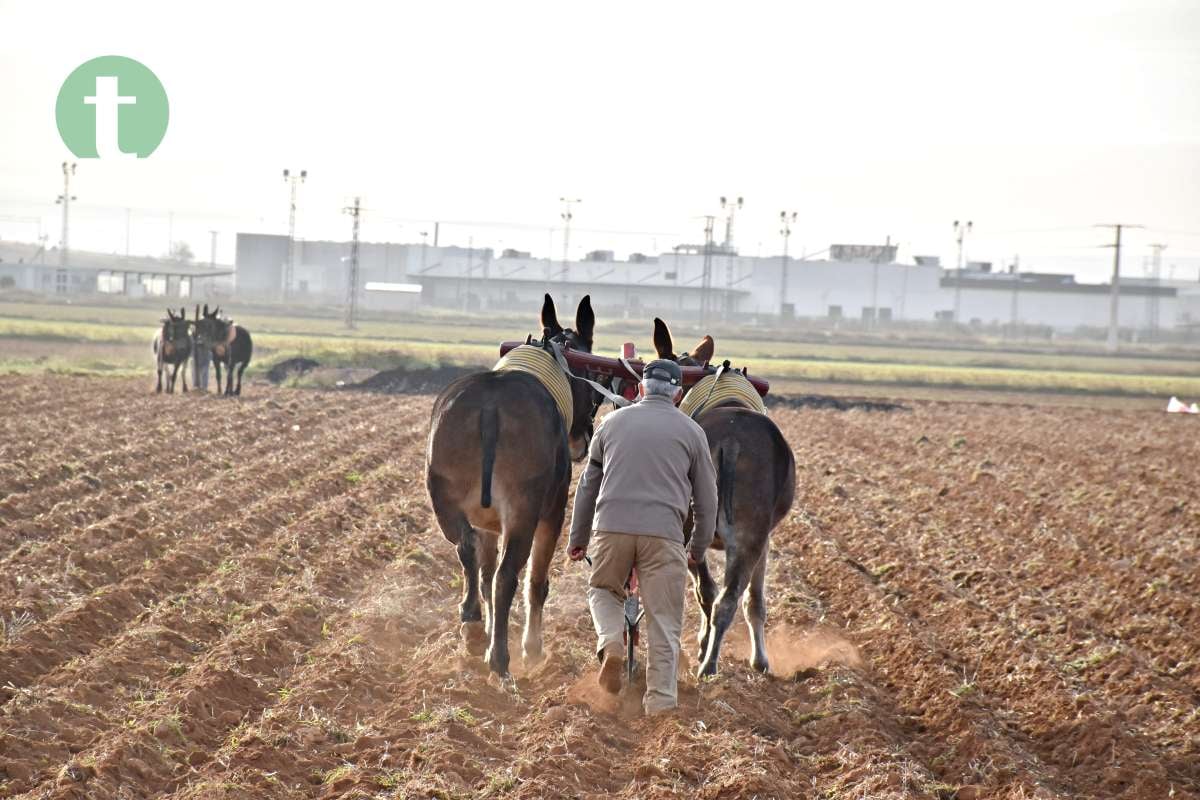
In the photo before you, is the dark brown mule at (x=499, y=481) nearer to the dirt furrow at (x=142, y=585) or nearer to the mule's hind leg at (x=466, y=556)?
the mule's hind leg at (x=466, y=556)

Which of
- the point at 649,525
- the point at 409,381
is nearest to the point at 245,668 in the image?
the point at 649,525

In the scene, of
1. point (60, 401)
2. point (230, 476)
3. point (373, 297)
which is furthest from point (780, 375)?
point (373, 297)

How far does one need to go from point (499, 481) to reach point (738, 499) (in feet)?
4.98

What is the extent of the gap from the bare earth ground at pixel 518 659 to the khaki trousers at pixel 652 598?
0.25 m

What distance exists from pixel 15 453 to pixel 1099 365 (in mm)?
57845

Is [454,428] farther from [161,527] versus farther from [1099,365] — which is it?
[1099,365]

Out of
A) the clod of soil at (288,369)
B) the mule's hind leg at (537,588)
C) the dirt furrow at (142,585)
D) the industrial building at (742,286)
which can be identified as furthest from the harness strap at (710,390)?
the industrial building at (742,286)

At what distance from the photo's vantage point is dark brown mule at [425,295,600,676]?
28.0 feet

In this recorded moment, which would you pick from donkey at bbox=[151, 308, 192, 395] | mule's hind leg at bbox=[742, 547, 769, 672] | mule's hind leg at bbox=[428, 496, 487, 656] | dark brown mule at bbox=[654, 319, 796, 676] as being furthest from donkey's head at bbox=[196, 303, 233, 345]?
mule's hind leg at bbox=[742, 547, 769, 672]

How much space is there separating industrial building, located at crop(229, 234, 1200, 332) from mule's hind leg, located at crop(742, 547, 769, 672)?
90.5 meters

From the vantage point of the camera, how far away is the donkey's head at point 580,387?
10055mm

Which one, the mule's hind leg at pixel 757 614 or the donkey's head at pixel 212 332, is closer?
the mule's hind leg at pixel 757 614

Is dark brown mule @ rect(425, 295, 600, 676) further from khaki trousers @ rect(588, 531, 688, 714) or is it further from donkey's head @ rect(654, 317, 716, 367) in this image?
donkey's head @ rect(654, 317, 716, 367)

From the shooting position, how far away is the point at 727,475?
8.77m
